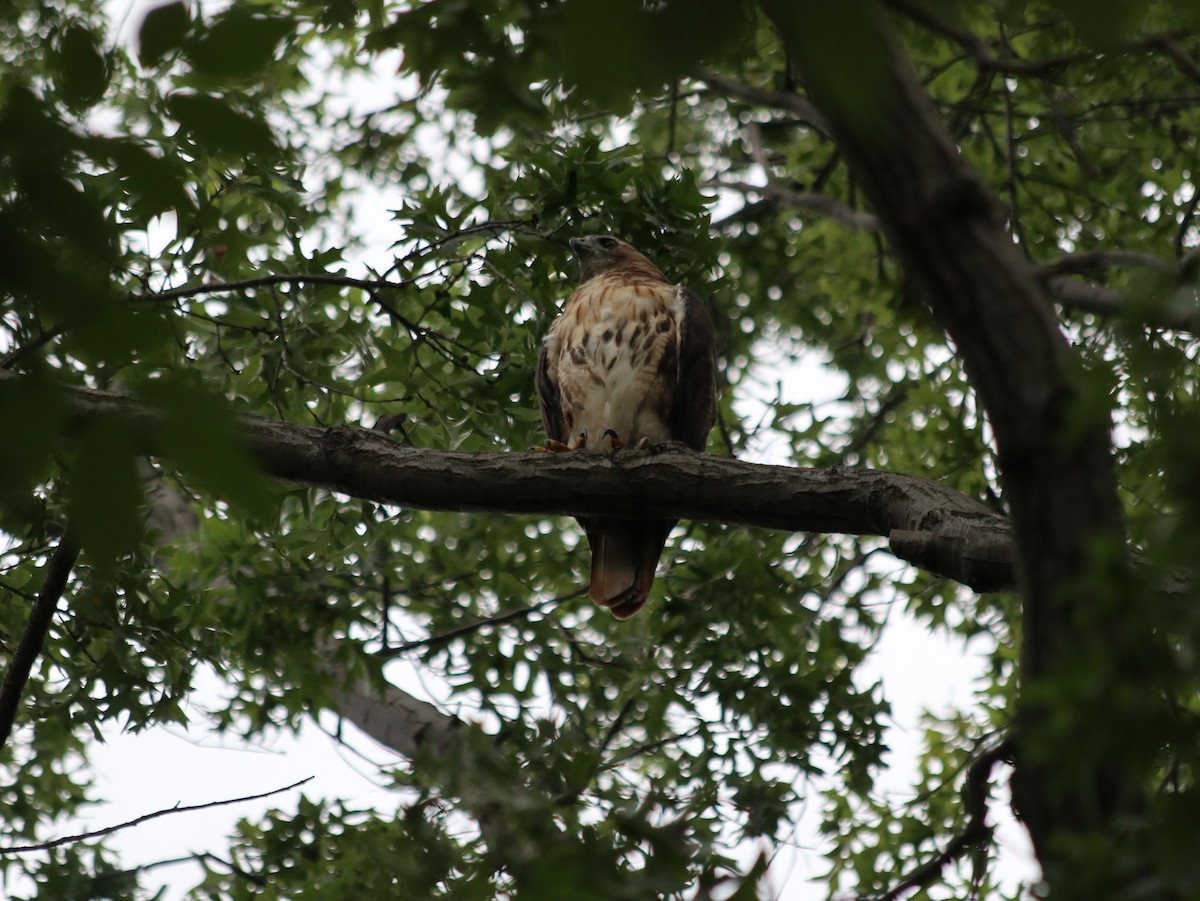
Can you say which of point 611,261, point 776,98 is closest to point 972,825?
point 611,261

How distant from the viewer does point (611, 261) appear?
5.73 meters

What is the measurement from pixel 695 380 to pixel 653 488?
1768 mm

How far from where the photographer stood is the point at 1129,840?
153cm

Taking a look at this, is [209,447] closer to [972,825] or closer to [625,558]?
[972,825]

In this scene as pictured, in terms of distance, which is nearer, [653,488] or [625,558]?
[653,488]

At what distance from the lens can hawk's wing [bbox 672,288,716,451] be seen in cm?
518

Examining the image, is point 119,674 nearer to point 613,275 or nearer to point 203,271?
point 203,271

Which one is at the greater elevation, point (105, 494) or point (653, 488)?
point (653, 488)

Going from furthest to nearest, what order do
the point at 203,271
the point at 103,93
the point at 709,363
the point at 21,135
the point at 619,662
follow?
the point at 619,662
the point at 709,363
the point at 203,271
the point at 103,93
the point at 21,135

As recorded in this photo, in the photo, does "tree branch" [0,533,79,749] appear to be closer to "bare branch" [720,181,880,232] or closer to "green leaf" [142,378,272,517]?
"green leaf" [142,378,272,517]

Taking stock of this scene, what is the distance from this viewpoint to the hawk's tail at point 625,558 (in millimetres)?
4934

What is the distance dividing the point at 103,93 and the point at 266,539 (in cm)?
360

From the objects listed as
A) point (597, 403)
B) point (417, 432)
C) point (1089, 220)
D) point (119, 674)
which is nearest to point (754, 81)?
point (1089, 220)

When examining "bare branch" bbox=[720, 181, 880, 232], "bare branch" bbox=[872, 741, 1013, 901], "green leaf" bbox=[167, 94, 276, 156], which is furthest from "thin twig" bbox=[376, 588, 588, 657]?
"green leaf" bbox=[167, 94, 276, 156]
